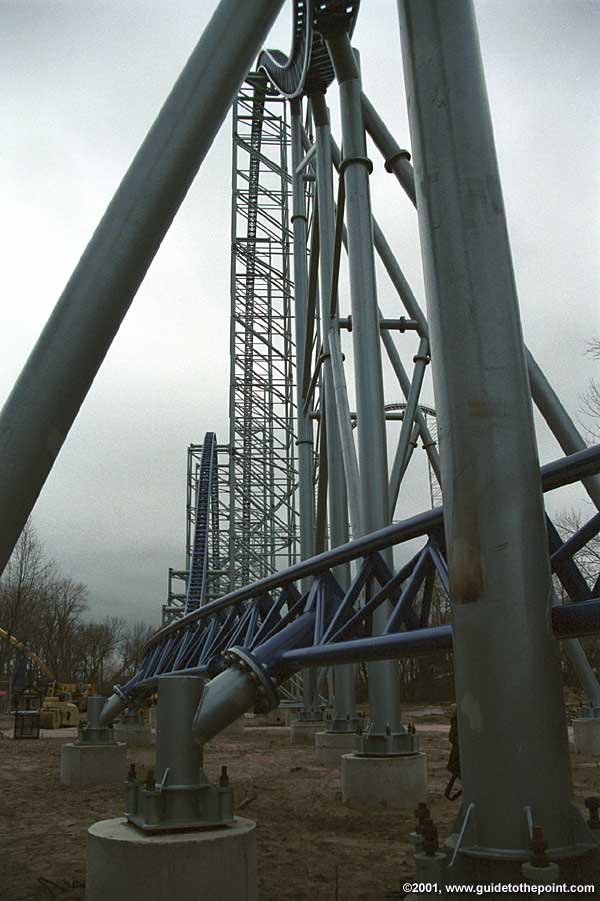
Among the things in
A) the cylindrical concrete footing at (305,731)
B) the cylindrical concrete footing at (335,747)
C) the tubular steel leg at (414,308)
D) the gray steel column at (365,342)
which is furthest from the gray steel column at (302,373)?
the gray steel column at (365,342)

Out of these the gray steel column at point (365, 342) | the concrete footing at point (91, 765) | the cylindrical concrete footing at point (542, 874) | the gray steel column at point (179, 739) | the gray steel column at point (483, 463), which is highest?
the gray steel column at point (365, 342)

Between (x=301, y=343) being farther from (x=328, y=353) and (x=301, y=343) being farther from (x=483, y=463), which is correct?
(x=483, y=463)

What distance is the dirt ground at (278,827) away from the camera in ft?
20.2

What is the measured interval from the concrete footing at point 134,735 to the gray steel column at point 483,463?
18.0m

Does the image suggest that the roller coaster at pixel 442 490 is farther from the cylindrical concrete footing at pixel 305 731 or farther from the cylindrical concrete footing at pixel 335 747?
the cylindrical concrete footing at pixel 305 731

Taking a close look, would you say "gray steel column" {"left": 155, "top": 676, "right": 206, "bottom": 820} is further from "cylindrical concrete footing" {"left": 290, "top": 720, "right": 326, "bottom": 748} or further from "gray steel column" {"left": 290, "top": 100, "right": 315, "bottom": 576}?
"cylindrical concrete footing" {"left": 290, "top": 720, "right": 326, "bottom": 748}

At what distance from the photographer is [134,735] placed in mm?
19969

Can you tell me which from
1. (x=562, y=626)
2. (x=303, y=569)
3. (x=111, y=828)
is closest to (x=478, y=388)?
(x=562, y=626)

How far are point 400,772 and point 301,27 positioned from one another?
1105cm

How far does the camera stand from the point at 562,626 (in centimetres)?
326

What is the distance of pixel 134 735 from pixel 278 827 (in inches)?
489

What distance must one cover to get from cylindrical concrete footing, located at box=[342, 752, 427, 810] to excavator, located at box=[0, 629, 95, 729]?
1870 cm

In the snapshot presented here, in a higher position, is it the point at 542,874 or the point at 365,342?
the point at 365,342

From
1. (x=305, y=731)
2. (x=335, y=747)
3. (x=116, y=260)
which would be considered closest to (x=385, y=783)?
(x=335, y=747)
